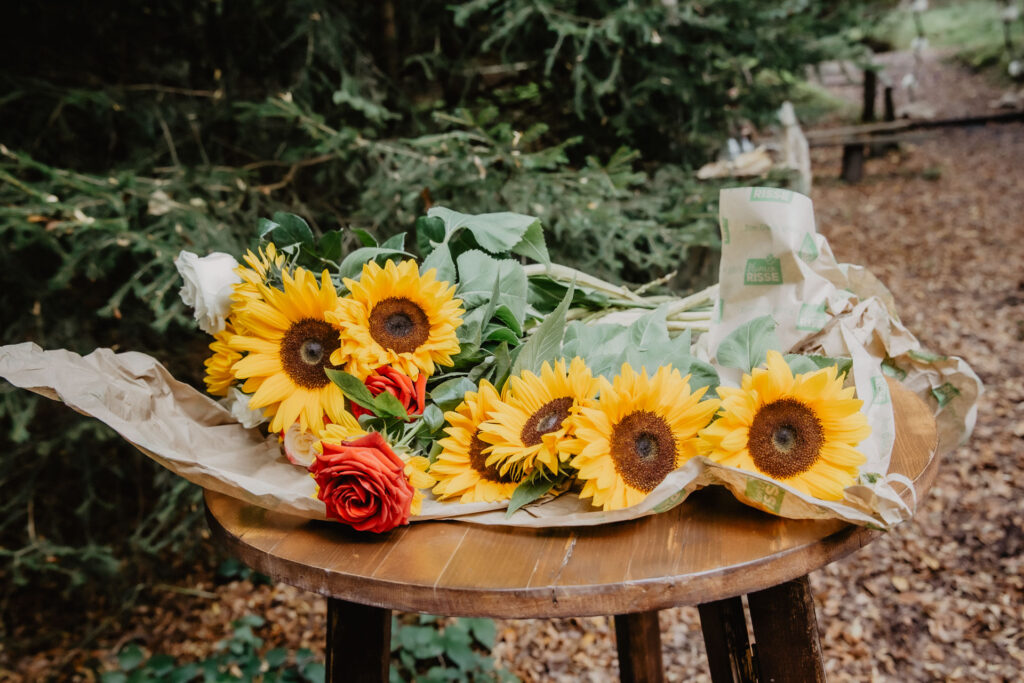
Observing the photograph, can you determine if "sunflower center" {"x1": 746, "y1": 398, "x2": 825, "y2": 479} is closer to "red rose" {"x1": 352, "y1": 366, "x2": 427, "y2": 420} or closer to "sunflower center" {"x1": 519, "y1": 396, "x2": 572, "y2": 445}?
"sunflower center" {"x1": 519, "y1": 396, "x2": 572, "y2": 445}

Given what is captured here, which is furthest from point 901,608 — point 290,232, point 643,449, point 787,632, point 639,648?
point 290,232

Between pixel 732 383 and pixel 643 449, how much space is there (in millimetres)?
226

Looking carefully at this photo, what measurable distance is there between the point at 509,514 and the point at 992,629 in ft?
6.37

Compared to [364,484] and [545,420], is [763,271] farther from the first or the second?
[364,484]

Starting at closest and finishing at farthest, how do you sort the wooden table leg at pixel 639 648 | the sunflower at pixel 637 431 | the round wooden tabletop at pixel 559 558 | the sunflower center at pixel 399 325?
the round wooden tabletop at pixel 559 558, the sunflower at pixel 637 431, the sunflower center at pixel 399 325, the wooden table leg at pixel 639 648

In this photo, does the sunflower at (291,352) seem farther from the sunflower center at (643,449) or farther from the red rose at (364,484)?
the sunflower center at (643,449)

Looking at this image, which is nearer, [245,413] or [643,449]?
[643,449]

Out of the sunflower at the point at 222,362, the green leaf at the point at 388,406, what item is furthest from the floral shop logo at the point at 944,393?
the sunflower at the point at 222,362

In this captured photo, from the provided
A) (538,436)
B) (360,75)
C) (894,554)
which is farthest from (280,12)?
(894,554)

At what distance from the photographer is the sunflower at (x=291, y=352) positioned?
1015 mm

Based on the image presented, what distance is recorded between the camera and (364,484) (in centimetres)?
84

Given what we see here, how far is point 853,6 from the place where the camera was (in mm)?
2668

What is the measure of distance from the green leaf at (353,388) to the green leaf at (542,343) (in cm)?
21

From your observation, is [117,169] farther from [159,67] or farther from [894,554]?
[894,554]
